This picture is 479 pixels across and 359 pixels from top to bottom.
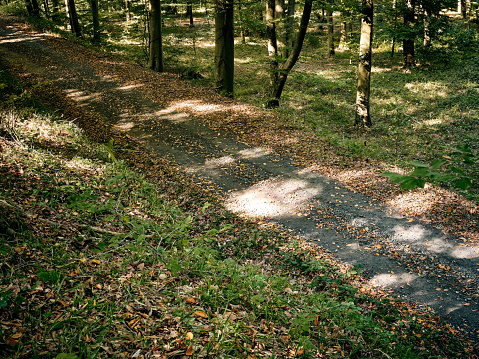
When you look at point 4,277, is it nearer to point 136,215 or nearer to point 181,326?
point 181,326

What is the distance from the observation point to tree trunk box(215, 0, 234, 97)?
1329cm

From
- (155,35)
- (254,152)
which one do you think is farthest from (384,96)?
(155,35)

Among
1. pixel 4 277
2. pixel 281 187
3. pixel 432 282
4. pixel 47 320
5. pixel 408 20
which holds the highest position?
pixel 408 20

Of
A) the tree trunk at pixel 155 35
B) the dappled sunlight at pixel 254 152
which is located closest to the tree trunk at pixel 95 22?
the tree trunk at pixel 155 35

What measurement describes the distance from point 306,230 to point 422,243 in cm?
238

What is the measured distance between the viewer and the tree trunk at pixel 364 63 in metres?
11.3

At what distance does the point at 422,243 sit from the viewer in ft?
19.7

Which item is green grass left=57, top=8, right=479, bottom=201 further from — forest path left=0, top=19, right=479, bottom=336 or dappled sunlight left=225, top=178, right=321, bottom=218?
dappled sunlight left=225, top=178, right=321, bottom=218

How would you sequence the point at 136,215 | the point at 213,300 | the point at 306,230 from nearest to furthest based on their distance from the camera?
the point at 213,300, the point at 136,215, the point at 306,230

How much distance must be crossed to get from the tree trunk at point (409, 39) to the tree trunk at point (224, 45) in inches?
537

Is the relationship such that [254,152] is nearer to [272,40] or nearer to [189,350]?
[189,350]

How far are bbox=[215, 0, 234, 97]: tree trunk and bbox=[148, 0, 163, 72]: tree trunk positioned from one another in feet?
15.9

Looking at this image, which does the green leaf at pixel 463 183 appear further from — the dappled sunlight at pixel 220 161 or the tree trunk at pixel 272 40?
the tree trunk at pixel 272 40

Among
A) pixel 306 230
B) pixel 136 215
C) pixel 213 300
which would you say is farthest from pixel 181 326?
pixel 306 230
